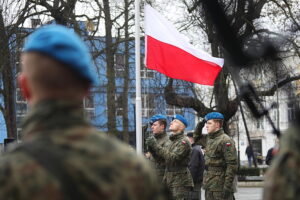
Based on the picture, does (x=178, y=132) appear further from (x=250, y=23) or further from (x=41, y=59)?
(x=41, y=59)

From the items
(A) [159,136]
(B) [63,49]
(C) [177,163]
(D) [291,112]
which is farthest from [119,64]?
(B) [63,49]

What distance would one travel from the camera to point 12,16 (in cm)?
2191

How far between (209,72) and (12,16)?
10.8 meters

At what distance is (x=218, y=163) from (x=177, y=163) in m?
0.80

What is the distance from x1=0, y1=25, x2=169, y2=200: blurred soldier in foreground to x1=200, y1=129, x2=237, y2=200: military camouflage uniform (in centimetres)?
795

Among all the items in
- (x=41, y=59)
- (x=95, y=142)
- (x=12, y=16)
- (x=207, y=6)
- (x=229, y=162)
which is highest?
(x=12, y=16)

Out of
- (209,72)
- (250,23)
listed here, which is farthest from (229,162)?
(250,23)

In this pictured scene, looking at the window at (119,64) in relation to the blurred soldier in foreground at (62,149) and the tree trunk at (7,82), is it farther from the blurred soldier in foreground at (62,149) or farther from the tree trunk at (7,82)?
the blurred soldier in foreground at (62,149)

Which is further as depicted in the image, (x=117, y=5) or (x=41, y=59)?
(x=117, y=5)

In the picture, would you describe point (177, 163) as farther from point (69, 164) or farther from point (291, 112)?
point (69, 164)

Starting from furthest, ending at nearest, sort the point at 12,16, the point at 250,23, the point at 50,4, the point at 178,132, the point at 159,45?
the point at 50,4 < the point at 12,16 < the point at 159,45 < the point at 178,132 < the point at 250,23

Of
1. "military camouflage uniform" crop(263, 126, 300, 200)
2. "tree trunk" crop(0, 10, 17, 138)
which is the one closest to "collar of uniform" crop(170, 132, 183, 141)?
"military camouflage uniform" crop(263, 126, 300, 200)

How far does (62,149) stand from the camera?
264cm

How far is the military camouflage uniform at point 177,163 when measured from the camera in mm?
11234
